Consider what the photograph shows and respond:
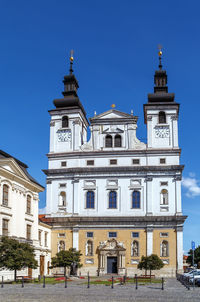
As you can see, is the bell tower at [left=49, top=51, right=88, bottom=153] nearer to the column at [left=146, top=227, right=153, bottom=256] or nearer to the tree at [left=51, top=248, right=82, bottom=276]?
the column at [left=146, top=227, right=153, bottom=256]

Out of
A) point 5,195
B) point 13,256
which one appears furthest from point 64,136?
point 13,256

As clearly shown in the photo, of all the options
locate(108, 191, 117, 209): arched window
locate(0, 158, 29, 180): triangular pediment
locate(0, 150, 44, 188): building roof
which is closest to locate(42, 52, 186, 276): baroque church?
locate(108, 191, 117, 209): arched window

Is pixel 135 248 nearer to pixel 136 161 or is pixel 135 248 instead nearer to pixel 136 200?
pixel 136 200

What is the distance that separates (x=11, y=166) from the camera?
3834 centimetres

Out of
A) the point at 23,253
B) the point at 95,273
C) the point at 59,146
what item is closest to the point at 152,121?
the point at 59,146

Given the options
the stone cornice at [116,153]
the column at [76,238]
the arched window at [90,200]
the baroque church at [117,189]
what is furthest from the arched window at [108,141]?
the column at [76,238]

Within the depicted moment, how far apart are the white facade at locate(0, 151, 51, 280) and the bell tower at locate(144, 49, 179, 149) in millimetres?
16698

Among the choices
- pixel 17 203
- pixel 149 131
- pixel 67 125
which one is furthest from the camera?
pixel 67 125

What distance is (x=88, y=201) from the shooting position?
5312 cm

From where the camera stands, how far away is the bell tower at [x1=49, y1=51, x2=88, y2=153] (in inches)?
2179

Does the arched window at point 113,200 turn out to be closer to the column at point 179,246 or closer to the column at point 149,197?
the column at point 149,197

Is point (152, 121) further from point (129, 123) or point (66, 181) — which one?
point (66, 181)

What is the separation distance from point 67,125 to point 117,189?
10717 mm

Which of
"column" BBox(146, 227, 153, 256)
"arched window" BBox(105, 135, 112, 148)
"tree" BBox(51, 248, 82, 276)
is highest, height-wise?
"arched window" BBox(105, 135, 112, 148)
